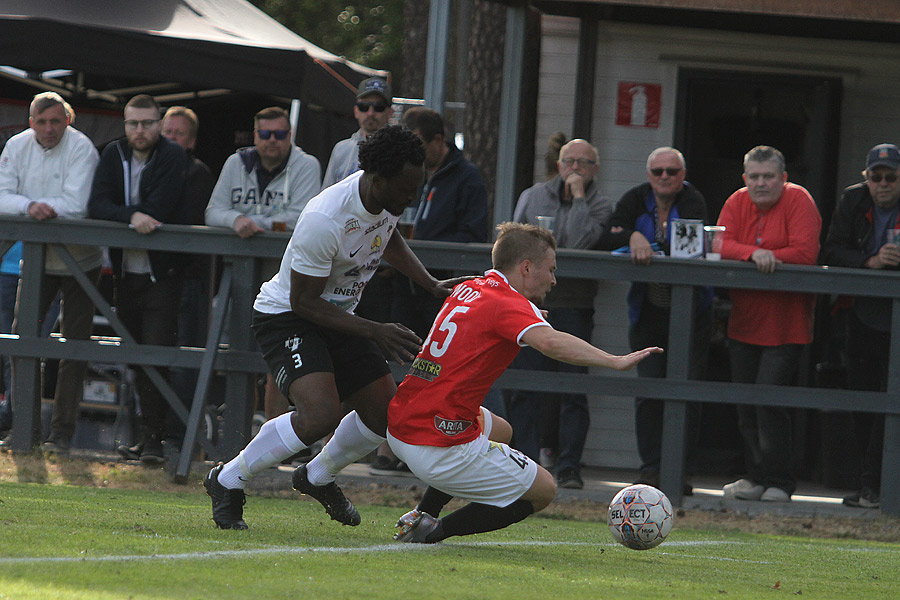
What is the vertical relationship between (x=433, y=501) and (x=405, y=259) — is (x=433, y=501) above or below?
below

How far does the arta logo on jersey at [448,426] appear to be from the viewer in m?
4.95

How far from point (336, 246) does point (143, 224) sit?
298cm

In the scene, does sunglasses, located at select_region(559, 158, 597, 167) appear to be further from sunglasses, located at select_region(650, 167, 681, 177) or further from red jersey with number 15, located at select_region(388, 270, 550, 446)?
red jersey with number 15, located at select_region(388, 270, 550, 446)

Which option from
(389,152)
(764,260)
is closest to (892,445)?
(764,260)

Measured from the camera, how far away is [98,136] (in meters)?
12.1

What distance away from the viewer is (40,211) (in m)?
7.84

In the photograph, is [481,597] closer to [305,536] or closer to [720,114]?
[305,536]

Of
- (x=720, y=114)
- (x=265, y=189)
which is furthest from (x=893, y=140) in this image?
(x=265, y=189)

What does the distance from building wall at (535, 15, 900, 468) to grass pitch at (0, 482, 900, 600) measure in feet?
9.57

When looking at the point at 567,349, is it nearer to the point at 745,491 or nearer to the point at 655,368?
the point at 655,368

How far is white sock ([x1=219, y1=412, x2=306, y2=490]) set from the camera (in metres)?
5.25

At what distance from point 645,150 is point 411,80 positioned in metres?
5.40

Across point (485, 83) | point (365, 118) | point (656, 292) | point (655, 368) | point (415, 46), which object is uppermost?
point (415, 46)

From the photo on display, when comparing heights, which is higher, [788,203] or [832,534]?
[788,203]
